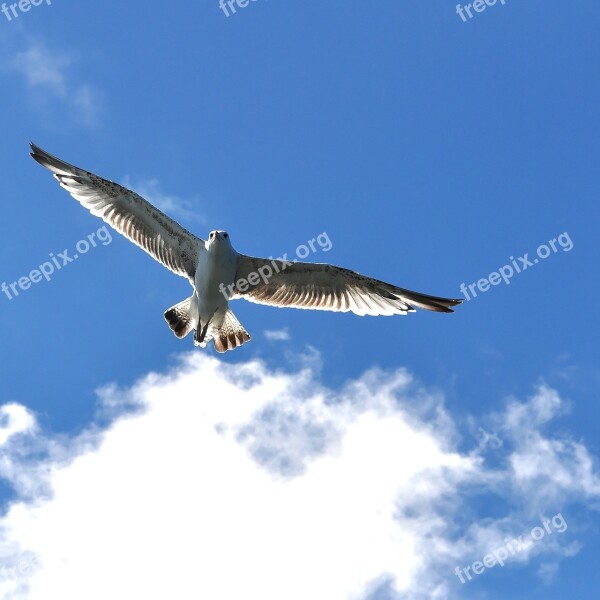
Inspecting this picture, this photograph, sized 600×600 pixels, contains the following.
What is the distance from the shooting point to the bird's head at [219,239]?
10961 mm

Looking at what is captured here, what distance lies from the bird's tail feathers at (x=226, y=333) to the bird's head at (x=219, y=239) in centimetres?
121

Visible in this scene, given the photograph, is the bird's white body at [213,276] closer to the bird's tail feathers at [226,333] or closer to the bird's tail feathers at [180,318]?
the bird's tail feathers at [180,318]

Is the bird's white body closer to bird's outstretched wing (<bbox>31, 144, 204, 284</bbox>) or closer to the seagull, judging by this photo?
the seagull

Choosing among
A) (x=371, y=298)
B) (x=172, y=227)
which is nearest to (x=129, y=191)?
(x=172, y=227)

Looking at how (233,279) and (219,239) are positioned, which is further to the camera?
(233,279)

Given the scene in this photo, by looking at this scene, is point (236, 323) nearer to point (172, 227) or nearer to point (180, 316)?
point (180, 316)

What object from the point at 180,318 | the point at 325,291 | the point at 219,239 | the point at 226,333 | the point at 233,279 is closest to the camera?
the point at 219,239

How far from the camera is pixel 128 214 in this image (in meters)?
11.9

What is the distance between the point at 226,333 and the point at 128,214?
2310 mm

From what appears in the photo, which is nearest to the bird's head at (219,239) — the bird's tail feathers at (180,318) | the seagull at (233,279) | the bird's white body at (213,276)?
the bird's white body at (213,276)

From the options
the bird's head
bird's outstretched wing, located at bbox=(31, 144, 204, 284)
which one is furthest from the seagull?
the bird's head

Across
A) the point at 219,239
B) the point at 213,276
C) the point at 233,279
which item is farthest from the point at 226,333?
the point at 219,239

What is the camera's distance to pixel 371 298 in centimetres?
1197

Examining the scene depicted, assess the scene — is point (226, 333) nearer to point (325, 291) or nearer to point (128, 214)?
point (325, 291)
